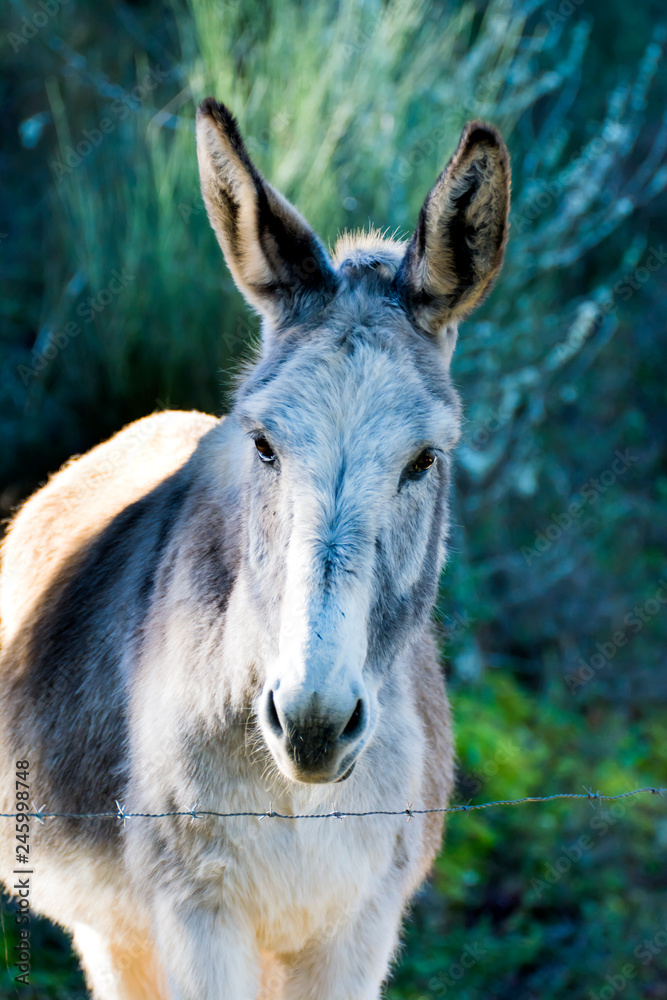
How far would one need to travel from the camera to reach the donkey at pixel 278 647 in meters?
1.86

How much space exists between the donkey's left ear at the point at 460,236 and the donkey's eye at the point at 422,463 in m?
0.42

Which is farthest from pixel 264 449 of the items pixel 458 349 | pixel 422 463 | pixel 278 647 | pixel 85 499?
pixel 458 349

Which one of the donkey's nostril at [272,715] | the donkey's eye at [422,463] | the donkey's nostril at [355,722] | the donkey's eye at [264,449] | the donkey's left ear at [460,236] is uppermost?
the donkey's left ear at [460,236]

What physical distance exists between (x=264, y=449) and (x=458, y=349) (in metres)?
4.58

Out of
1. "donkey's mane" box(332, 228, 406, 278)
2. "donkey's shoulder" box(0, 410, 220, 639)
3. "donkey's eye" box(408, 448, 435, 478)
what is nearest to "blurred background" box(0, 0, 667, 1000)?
"donkey's shoulder" box(0, 410, 220, 639)

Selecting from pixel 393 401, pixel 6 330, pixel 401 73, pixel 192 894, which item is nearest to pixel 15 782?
pixel 192 894

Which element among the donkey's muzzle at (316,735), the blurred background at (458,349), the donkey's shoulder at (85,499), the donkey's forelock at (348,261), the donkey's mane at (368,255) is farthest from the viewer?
the blurred background at (458,349)

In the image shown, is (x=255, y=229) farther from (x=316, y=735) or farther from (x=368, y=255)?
(x=316, y=735)

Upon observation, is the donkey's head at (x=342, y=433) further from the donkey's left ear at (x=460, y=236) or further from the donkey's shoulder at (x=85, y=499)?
the donkey's shoulder at (x=85, y=499)

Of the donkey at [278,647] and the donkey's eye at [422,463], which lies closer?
the donkey at [278,647]

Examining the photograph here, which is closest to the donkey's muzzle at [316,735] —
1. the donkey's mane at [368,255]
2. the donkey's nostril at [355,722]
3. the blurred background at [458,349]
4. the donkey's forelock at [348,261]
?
the donkey's nostril at [355,722]

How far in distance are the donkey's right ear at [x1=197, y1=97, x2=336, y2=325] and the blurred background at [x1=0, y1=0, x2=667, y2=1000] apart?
127 inches

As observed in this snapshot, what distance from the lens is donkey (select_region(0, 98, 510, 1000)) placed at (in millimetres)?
1860

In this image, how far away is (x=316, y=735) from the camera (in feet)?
5.40
